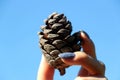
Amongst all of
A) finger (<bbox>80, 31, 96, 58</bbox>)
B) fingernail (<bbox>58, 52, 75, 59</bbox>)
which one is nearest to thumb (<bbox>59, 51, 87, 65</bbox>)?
fingernail (<bbox>58, 52, 75, 59</bbox>)

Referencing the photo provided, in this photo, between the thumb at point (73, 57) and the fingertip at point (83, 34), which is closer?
the thumb at point (73, 57)

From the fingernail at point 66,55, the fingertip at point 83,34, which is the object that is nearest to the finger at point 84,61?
the fingernail at point 66,55

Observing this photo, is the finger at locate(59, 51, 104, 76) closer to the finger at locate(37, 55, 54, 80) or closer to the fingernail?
the fingernail

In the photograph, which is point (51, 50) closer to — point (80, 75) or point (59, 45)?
point (59, 45)

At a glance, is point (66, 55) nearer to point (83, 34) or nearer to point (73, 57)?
point (73, 57)

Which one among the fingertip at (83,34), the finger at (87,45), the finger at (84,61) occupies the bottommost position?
the finger at (84,61)

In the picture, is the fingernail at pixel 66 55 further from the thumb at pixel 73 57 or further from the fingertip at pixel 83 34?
the fingertip at pixel 83 34

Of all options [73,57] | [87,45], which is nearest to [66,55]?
[73,57]
